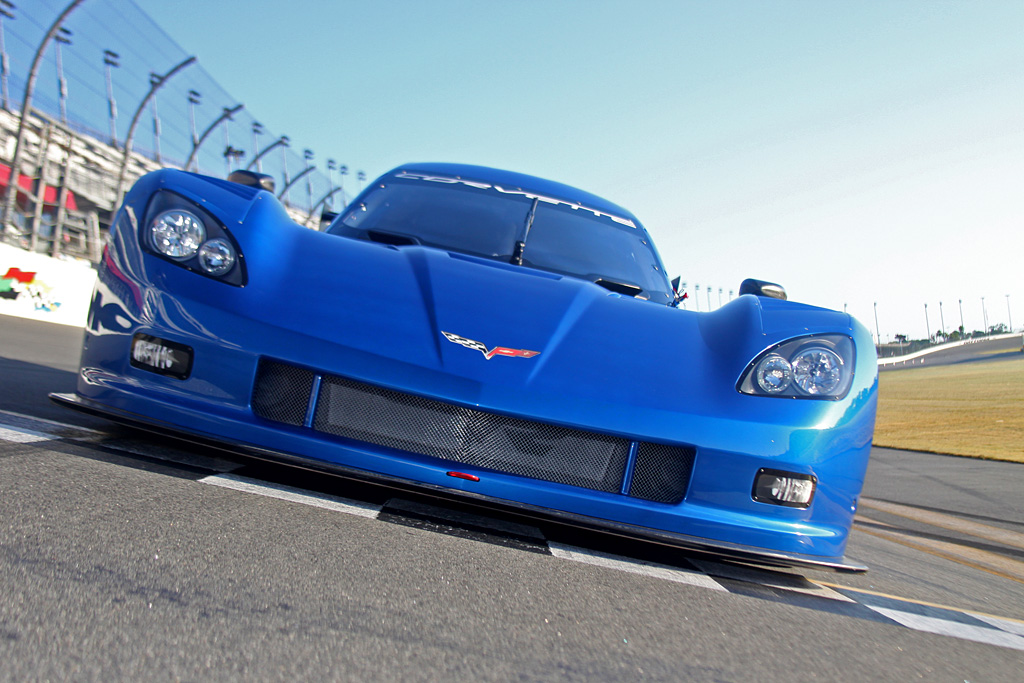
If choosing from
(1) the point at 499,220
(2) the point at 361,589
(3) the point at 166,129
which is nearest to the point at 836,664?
(2) the point at 361,589

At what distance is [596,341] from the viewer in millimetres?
2215

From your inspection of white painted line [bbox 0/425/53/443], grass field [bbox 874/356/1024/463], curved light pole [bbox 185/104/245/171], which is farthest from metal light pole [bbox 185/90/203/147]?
white painted line [bbox 0/425/53/443]

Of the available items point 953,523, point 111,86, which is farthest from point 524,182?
point 111,86

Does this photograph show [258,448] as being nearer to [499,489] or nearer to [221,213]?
[499,489]

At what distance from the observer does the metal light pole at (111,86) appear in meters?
18.6

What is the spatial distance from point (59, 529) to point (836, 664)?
5.46 ft

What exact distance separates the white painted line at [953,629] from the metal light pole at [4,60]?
62.9ft

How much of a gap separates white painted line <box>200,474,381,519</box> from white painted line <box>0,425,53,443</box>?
2.10 feet

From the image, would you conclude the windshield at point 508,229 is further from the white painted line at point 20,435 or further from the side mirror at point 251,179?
the white painted line at point 20,435

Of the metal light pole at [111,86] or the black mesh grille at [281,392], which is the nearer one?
the black mesh grille at [281,392]

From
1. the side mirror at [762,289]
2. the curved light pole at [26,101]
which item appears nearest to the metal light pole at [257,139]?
the curved light pole at [26,101]

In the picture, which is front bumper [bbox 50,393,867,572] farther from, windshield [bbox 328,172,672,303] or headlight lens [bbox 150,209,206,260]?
windshield [bbox 328,172,672,303]

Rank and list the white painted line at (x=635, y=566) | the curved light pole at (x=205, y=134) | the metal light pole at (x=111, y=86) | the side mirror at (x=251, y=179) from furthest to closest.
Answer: the curved light pole at (x=205, y=134)
the metal light pole at (x=111, y=86)
the side mirror at (x=251, y=179)
the white painted line at (x=635, y=566)

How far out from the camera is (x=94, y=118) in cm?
1981
